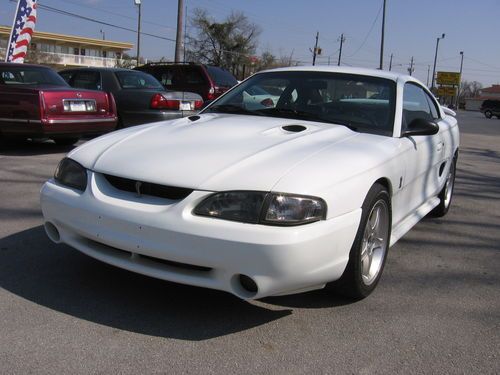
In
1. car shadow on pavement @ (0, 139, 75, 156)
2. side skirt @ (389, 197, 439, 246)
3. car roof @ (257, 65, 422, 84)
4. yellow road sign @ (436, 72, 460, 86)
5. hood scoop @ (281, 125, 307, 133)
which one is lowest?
car shadow on pavement @ (0, 139, 75, 156)

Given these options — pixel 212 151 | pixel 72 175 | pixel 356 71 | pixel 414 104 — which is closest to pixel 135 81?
pixel 356 71

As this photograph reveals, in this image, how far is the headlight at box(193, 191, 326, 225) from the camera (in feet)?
8.54

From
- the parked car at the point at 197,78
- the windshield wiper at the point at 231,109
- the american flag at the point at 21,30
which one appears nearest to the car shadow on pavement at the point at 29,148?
the parked car at the point at 197,78

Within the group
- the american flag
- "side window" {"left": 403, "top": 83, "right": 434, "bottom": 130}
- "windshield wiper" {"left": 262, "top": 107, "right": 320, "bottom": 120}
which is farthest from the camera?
the american flag

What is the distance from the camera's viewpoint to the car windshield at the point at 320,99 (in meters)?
3.96

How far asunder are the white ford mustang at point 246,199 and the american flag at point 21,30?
39.2 ft

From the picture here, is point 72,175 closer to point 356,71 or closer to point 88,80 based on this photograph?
point 356,71

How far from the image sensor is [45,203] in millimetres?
3223

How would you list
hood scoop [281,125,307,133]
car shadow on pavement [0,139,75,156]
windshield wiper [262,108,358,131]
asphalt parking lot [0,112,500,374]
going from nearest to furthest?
asphalt parking lot [0,112,500,374] < hood scoop [281,125,307,133] < windshield wiper [262,108,358,131] < car shadow on pavement [0,139,75,156]

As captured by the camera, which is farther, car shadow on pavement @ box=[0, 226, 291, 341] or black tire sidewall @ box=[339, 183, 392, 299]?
black tire sidewall @ box=[339, 183, 392, 299]

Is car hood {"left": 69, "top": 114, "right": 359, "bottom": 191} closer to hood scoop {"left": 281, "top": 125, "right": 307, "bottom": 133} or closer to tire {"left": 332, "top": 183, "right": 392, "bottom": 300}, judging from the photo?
hood scoop {"left": 281, "top": 125, "right": 307, "bottom": 133}

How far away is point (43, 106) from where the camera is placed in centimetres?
773

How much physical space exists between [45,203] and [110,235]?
25.3 inches

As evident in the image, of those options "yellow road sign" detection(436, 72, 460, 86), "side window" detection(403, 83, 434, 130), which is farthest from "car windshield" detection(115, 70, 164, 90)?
"yellow road sign" detection(436, 72, 460, 86)
